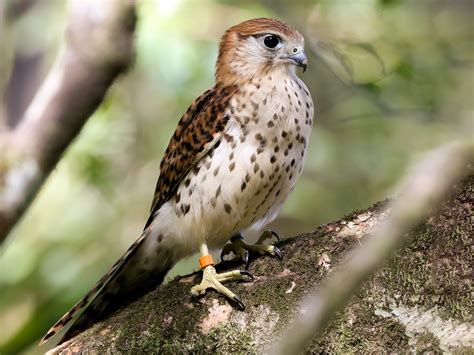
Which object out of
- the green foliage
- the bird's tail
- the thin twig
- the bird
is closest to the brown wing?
the bird

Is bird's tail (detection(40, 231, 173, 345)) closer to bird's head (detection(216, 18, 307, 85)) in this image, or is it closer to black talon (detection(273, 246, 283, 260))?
black talon (detection(273, 246, 283, 260))

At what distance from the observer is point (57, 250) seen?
15.3 feet

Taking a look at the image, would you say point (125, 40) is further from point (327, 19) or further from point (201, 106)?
point (327, 19)

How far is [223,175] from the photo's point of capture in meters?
3.27

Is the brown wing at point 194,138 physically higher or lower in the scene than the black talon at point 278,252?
higher

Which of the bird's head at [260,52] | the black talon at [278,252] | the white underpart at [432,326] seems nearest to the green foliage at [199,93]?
the bird's head at [260,52]

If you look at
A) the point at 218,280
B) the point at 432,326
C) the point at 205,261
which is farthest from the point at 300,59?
the point at 432,326

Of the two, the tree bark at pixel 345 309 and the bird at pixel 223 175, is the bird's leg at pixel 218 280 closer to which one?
the tree bark at pixel 345 309

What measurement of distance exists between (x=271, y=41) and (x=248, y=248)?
1072mm

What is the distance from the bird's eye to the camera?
12.0ft

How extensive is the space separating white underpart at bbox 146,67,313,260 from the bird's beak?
0.12 m

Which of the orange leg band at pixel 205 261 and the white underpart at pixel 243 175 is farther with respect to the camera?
the white underpart at pixel 243 175

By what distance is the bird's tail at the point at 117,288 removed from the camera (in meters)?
3.15

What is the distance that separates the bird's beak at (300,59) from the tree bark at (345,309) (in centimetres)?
97
